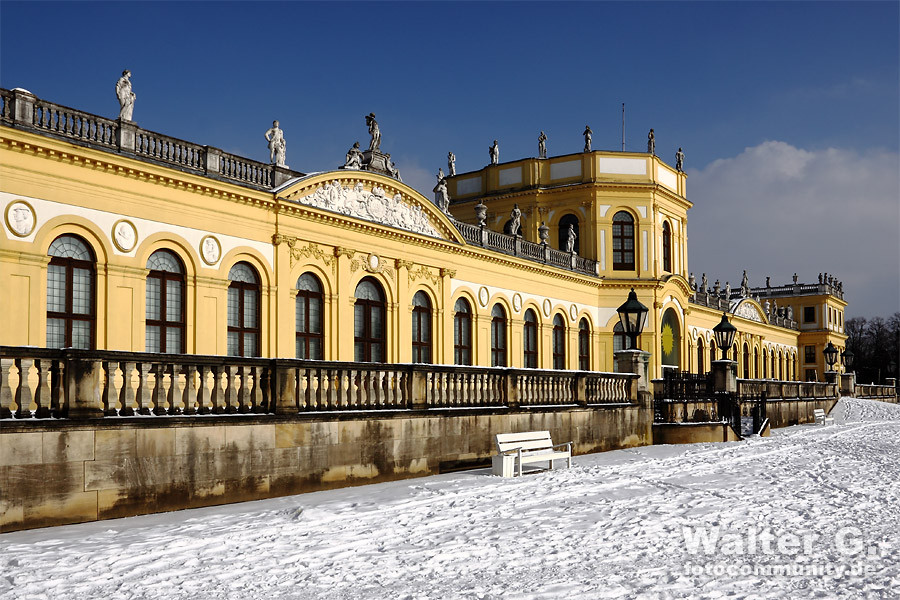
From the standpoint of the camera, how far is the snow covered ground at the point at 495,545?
7516mm

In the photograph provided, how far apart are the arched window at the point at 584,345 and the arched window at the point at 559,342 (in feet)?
4.86

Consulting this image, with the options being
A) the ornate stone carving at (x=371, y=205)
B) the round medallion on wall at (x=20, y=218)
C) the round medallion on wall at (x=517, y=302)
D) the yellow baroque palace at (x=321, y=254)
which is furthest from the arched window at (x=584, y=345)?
the round medallion on wall at (x=20, y=218)

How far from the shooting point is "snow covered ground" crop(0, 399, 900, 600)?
7.52 metres

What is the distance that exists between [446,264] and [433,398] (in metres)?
13.1

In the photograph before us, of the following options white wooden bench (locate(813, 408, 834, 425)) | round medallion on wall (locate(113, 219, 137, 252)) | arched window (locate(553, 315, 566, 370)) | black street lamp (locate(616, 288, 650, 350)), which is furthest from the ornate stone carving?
white wooden bench (locate(813, 408, 834, 425))

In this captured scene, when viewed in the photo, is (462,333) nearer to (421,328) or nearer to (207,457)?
(421,328)

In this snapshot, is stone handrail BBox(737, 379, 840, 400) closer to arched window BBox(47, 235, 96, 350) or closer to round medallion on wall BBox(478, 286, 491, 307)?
round medallion on wall BBox(478, 286, 491, 307)

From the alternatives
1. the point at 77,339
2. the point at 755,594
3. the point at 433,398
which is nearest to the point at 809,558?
the point at 755,594

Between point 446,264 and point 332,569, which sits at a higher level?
point 446,264

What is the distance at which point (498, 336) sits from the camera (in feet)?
102

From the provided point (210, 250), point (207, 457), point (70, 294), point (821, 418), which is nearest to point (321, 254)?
point (210, 250)

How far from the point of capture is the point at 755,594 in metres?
7.32

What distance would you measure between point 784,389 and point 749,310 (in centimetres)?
2208

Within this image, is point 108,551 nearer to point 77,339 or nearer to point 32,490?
point 32,490
